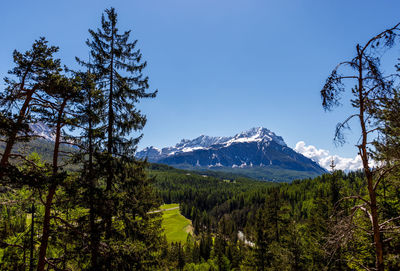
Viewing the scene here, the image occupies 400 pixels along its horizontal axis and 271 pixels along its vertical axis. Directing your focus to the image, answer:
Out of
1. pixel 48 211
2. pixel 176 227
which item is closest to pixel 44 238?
pixel 48 211

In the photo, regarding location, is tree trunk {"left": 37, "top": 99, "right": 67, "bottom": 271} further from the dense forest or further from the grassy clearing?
the grassy clearing

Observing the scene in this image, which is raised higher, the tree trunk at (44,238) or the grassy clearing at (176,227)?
the tree trunk at (44,238)

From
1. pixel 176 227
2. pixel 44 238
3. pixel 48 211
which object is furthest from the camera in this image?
pixel 176 227

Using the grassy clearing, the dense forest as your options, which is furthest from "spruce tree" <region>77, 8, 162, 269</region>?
the grassy clearing

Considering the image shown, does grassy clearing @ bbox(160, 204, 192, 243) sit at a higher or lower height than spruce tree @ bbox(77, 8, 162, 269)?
lower

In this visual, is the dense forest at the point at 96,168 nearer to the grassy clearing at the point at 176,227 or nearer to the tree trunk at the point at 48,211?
the tree trunk at the point at 48,211

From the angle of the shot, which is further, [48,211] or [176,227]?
[176,227]

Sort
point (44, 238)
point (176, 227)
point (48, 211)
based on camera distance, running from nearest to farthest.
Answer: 1. point (44, 238)
2. point (48, 211)
3. point (176, 227)

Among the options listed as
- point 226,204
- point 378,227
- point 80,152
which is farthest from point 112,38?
point 226,204

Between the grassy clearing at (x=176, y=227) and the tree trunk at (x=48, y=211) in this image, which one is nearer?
the tree trunk at (x=48, y=211)

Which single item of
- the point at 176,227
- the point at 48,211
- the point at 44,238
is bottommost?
the point at 176,227

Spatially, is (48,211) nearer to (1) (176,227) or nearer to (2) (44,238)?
(2) (44,238)

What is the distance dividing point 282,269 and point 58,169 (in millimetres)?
21352

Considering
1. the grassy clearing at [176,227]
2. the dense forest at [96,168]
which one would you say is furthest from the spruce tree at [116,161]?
the grassy clearing at [176,227]
